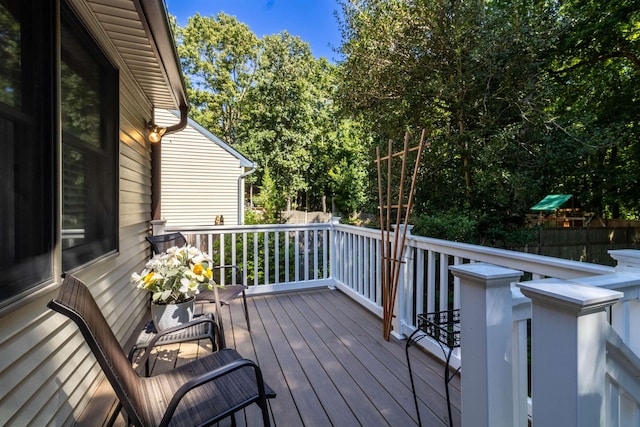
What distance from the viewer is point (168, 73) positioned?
281 cm

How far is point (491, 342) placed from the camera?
96 centimetres

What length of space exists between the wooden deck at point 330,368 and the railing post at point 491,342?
99 centimetres

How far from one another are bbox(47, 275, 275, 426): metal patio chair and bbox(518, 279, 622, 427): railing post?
99 cm

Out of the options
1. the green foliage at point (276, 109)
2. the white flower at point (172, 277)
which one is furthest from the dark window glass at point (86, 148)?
the green foliage at point (276, 109)

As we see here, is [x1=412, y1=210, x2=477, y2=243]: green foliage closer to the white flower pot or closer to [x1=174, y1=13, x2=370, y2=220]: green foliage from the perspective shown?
the white flower pot

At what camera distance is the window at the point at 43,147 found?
126cm

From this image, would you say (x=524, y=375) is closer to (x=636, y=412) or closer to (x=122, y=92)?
(x=636, y=412)

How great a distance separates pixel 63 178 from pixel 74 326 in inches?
34.4

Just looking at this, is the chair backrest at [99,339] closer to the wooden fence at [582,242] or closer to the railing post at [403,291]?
the railing post at [403,291]

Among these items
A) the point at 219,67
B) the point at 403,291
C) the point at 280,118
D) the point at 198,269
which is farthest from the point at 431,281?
the point at 219,67

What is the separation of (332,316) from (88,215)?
2.37 metres

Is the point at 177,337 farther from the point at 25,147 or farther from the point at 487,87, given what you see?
the point at 487,87

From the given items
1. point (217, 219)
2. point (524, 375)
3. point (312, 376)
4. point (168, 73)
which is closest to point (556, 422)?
point (524, 375)

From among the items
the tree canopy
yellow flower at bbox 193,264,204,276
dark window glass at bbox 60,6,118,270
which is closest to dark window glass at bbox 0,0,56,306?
dark window glass at bbox 60,6,118,270
